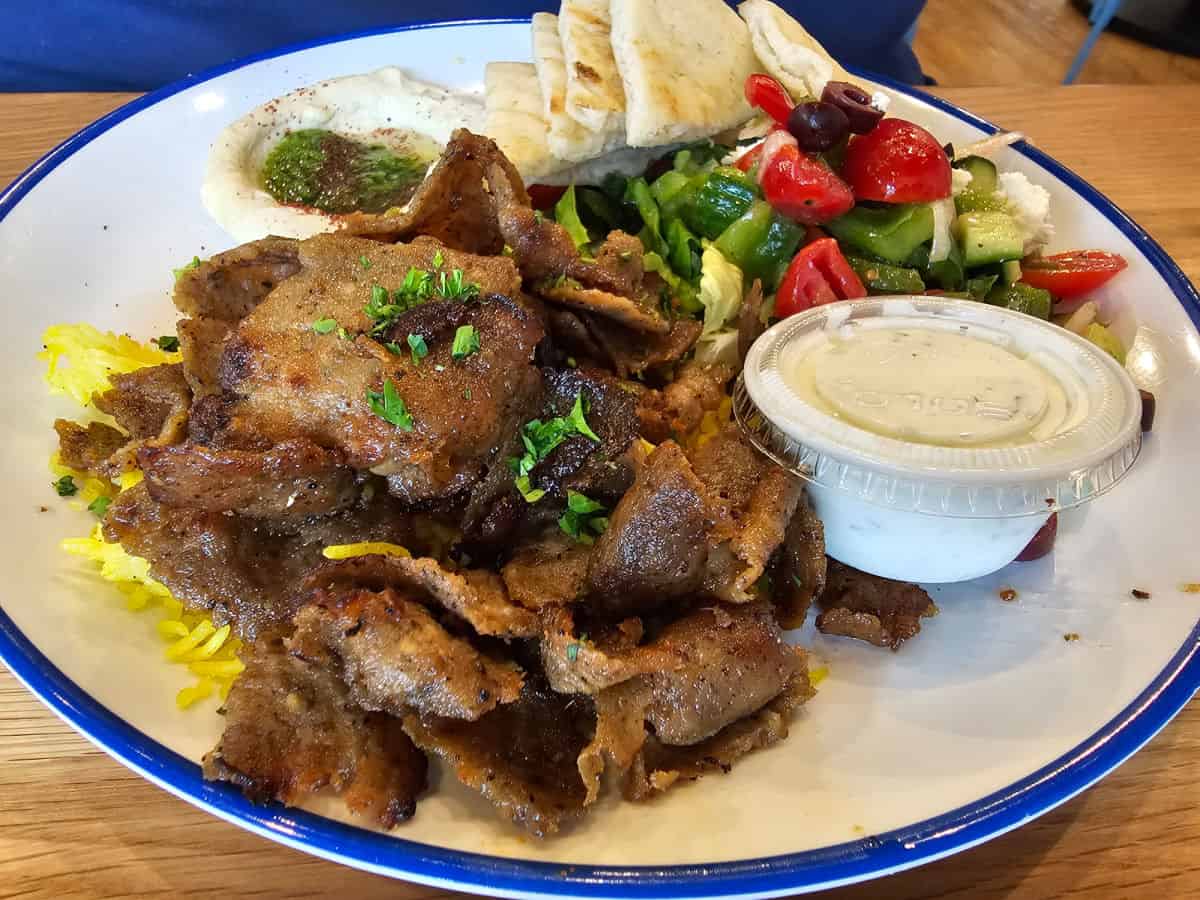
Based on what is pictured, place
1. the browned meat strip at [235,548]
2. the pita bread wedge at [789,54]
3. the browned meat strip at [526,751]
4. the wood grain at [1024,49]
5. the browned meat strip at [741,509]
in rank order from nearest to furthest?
the browned meat strip at [526,751] → the browned meat strip at [741,509] → the browned meat strip at [235,548] → the pita bread wedge at [789,54] → the wood grain at [1024,49]

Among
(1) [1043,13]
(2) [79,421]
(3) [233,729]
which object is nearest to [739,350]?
(3) [233,729]

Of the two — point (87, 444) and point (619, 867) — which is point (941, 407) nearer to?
point (619, 867)

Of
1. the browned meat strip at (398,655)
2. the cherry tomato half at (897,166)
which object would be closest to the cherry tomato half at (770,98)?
the cherry tomato half at (897,166)

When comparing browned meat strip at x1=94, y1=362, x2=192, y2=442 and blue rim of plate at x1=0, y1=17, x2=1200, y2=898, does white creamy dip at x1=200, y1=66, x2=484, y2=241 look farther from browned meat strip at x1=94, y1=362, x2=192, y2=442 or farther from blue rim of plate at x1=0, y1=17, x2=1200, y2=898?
blue rim of plate at x1=0, y1=17, x2=1200, y2=898

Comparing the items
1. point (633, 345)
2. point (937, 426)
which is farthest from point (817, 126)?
point (937, 426)

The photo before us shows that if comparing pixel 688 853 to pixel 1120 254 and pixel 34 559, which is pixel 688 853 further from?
pixel 1120 254

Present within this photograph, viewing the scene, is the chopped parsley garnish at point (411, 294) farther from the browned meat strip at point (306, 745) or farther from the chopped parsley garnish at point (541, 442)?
the browned meat strip at point (306, 745)
